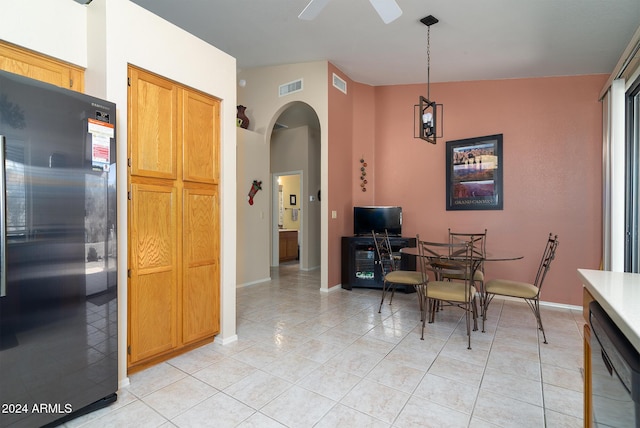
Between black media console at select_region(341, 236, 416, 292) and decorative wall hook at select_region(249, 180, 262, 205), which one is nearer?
black media console at select_region(341, 236, 416, 292)

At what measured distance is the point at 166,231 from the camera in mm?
2344

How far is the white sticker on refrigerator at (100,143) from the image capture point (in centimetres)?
176

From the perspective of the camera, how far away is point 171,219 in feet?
7.80

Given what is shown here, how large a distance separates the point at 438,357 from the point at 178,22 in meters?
4.29

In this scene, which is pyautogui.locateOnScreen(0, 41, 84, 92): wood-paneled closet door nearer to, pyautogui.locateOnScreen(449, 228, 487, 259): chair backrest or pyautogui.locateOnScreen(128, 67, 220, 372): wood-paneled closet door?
pyautogui.locateOnScreen(128, 67, 220, 372): wood-paneled closet door

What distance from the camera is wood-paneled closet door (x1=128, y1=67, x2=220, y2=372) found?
2.17 metres

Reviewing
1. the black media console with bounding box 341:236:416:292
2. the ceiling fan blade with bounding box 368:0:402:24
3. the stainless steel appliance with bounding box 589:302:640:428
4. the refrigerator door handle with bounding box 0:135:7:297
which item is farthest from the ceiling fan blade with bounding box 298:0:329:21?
the black media console with bounding box 341:236:416:292

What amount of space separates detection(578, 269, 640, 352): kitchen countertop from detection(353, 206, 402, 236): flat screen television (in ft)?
10.6

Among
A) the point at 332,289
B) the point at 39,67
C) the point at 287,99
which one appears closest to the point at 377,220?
the point at 332,289

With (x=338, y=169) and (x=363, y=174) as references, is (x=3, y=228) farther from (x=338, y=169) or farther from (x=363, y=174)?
(x=363, y=174)

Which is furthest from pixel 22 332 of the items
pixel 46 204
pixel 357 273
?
pixel 357 273

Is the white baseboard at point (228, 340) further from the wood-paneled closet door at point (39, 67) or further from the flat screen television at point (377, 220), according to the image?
the flat screen television at point (377, 220)

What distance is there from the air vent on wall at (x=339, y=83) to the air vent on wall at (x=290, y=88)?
1.73ft

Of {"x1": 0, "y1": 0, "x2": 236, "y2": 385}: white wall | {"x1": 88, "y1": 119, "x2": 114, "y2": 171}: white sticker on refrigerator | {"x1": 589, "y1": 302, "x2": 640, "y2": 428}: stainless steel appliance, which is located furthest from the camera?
{"x1": 0, "y1": 0, "x2": 236, "y2": 385}: white wall
